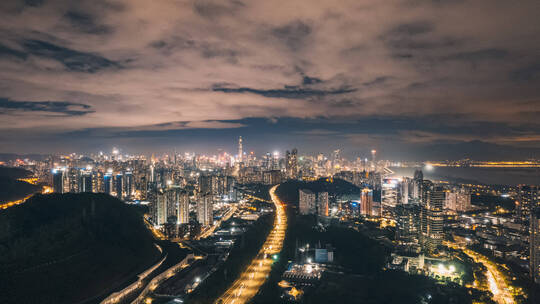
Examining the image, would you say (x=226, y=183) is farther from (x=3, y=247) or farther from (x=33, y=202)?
(x=3, y=247)

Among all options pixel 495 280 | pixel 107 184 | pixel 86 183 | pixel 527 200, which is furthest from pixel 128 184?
pixel 527 200

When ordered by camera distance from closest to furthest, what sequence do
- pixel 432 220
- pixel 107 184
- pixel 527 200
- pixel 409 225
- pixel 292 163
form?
1. pixel 432 220
2. pixel 409 225
3. pixel 527 200
4. pixel 107 184
5. pixel 292 163

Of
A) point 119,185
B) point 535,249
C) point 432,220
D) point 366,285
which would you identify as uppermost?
point 119,185

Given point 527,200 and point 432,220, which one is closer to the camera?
point 432,220

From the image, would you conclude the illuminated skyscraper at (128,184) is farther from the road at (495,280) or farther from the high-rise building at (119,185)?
the road at (495,280)

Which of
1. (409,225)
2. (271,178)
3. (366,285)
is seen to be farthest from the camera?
(271,178)

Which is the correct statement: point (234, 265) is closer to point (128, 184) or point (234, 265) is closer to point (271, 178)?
point (128, 184)

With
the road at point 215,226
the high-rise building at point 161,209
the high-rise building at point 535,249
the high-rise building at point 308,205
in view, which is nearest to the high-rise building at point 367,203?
the high-rise building at point 308,205
